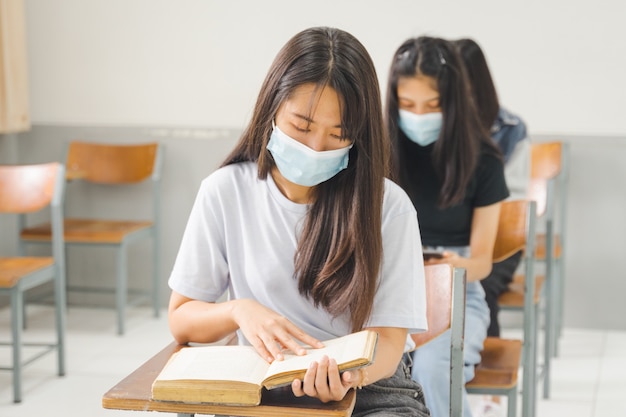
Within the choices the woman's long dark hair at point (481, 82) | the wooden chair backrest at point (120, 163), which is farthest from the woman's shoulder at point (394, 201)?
the wooden chair backrest at point (120, 163)

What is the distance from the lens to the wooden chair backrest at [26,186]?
12.0 feet

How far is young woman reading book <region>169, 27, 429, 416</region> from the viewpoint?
1682 millimetres

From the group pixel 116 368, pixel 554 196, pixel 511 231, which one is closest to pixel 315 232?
pixel 511 231

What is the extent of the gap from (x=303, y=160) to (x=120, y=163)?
3081mm

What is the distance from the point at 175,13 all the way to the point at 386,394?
336cm

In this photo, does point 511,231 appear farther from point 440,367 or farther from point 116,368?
point 116,368

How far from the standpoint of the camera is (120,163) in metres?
4.65

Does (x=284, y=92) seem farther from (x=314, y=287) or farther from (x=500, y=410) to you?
(x=500, y=410)

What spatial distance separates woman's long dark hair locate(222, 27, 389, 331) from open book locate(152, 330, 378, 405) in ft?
0.51

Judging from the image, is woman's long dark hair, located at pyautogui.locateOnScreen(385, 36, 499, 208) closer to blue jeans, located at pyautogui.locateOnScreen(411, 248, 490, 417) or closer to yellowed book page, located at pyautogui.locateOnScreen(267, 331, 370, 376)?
blue jeans, located at pyautogui.locateOnScreen(411, 248, 490, 417)

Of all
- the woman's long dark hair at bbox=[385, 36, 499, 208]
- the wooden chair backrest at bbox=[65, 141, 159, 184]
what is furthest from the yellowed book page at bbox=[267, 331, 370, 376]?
the wooden chair backrest at bbox=[65, 141, 159, 184]

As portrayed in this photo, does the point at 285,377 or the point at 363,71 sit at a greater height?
the point at 363,71

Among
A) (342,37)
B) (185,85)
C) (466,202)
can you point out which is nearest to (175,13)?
(185,85)

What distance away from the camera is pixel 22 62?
185 inches
